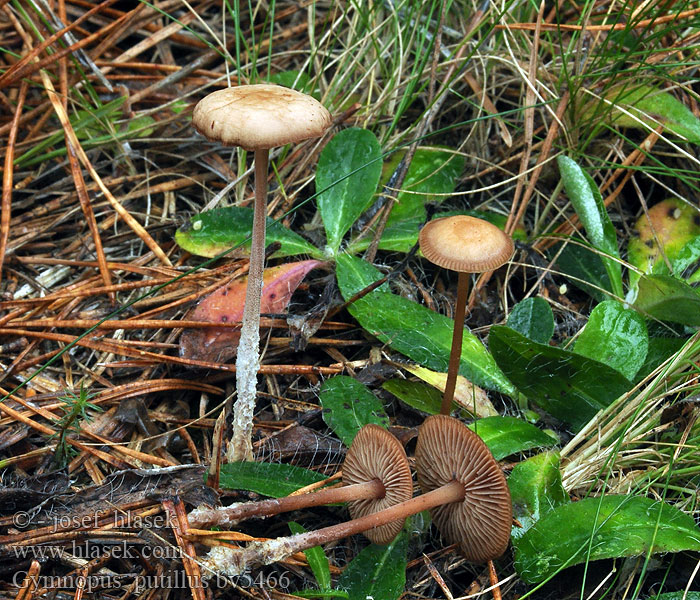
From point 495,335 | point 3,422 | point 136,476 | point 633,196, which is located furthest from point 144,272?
point 633,196

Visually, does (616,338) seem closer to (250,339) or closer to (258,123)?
(250,339)

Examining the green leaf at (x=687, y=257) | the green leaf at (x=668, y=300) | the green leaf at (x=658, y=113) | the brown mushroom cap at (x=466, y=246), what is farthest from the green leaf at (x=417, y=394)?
the green leaf at (x=658, y=113)

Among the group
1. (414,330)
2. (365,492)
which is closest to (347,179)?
(414,330)

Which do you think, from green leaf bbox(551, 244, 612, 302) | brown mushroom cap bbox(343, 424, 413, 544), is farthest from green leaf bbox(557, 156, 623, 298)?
brown mushroom cap bbox(343, 424, 413, 544)

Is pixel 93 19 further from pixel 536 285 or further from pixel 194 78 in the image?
pixel 536 285

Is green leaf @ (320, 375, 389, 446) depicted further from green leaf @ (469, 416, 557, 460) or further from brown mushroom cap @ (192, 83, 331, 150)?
brown mushroom cap @ (192, 83, 331, 150)

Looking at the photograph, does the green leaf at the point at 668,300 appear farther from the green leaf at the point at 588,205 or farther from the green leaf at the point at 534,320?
the green leaf at the point at 534,320
